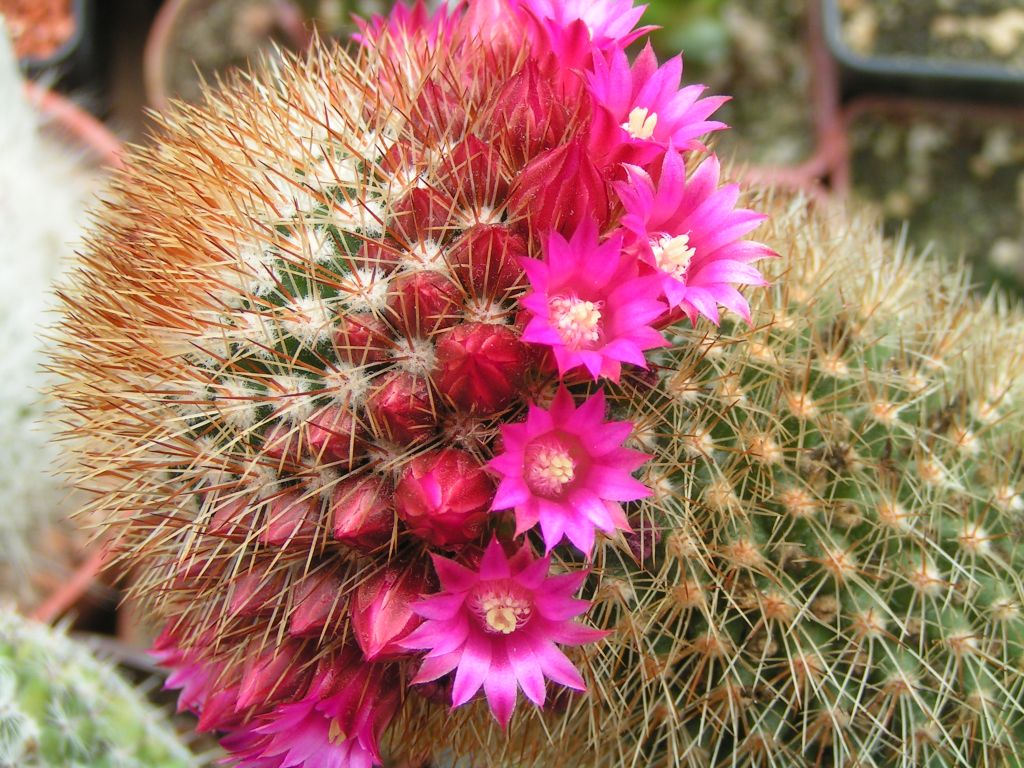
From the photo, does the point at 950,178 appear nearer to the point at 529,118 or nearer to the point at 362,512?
the point at 529,118

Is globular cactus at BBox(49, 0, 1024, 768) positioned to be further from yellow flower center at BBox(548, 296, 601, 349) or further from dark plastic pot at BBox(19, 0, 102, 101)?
dark plastic pot at BBox(19, 0, 102, 101)

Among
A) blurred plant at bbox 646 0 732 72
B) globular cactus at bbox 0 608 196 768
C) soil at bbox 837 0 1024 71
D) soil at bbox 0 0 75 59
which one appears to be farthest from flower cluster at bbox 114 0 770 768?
soil at bbox 837 0 1024 71

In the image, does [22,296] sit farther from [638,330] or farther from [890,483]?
[890,483]

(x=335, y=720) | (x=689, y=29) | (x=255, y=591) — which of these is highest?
(x=255, y=591)

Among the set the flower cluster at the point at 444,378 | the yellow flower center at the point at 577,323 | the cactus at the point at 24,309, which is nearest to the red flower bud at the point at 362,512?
the flower cluster at the point at 444,378

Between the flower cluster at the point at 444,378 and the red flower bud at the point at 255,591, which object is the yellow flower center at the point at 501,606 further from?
the red flower bud at the point at 255,591

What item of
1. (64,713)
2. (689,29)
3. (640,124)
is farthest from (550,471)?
(689,29)
